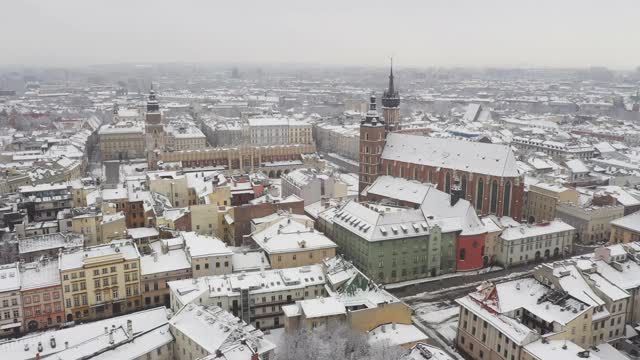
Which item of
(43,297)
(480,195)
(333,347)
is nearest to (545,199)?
(480,195)

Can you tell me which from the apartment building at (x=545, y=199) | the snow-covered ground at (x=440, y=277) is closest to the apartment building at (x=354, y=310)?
the snow-covered ground at (x=440, y=277)

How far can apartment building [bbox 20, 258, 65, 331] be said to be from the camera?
73312 mm

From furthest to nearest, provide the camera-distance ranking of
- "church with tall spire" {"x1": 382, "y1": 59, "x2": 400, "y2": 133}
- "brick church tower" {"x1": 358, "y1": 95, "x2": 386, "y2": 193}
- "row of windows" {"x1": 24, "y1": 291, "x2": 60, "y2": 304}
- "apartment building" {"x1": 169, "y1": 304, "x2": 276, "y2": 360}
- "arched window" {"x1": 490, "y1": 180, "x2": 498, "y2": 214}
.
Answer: "church with tall spire" {"x1": 382, "y1": 59, "x2": 400, "y2": 133} < "brick church tower" {"x1": 358, "y1": 95, "x2": 386, "y2": 193} < "arched window" {"x1": 490, "y1": 180, "x2": 498, "y2": 214} < "row of windows" {"x1": 24, "y1": 291, "x2": 60, "y2": 304} < "apartment building" {"x1": 169, "y1": 304, "x2": 276, "y2": 360}

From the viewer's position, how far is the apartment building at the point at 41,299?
241 feet

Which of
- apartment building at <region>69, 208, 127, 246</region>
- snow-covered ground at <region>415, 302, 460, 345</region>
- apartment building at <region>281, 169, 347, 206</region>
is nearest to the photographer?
snow-covered ground at <region>415, 302, 460, 345</region>

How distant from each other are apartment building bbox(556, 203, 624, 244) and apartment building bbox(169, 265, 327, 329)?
60246 mm

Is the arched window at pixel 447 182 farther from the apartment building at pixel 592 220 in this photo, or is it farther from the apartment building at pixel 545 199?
the apartment building at pixel 592 220

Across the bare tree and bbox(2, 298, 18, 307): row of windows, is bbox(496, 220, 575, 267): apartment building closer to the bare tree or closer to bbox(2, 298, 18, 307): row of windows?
the bare tree

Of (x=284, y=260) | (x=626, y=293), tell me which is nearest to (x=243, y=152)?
(x=284, y=260)

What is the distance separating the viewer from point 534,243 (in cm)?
9925

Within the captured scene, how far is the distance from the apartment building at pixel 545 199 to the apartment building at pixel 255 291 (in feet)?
198

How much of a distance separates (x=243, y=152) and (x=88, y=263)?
102908mm

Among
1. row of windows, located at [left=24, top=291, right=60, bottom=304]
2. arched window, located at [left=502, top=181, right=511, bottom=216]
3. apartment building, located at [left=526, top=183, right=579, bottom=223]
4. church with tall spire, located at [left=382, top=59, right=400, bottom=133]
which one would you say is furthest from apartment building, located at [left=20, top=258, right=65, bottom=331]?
apartment building, located at [left=526, top=183, right=579, bottom=223]

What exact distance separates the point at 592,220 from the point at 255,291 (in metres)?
71.2
